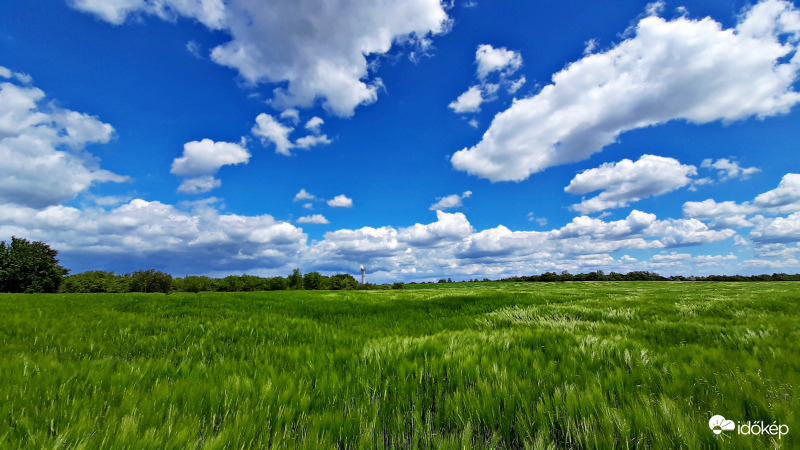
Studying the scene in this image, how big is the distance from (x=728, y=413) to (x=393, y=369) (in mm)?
2400

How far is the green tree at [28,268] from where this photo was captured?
62.9m

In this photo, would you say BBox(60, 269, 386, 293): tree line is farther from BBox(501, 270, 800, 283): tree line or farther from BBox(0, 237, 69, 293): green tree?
BBox(501, 270, 800, 283): tree line

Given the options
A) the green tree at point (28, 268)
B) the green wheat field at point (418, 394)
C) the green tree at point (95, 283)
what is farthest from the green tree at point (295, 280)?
the green wheat field at point (418, 394)

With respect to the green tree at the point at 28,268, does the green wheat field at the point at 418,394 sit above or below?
below

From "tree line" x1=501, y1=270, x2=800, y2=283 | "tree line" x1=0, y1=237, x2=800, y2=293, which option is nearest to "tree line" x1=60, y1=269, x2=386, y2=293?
"tree line" x1=0, y1=237, x2=800, y2=293

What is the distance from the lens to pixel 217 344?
443cm

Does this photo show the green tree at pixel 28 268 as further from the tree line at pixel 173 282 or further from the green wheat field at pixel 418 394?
the green wheat field at pixel 418 394

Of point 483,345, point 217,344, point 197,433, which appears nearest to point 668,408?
point 483,345

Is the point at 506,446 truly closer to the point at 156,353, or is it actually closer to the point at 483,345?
the point at 483,345

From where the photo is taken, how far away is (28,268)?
64.4 meters

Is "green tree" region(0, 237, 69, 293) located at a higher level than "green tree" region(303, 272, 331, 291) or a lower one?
higher

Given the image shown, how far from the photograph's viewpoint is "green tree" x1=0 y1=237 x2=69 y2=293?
62906 millimetres

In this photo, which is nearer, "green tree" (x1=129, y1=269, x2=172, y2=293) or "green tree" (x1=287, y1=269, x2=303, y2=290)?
"green tree" (x1=129, y1=269, x2=172, y2=293)

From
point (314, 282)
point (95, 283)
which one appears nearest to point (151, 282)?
point (95, 283)
